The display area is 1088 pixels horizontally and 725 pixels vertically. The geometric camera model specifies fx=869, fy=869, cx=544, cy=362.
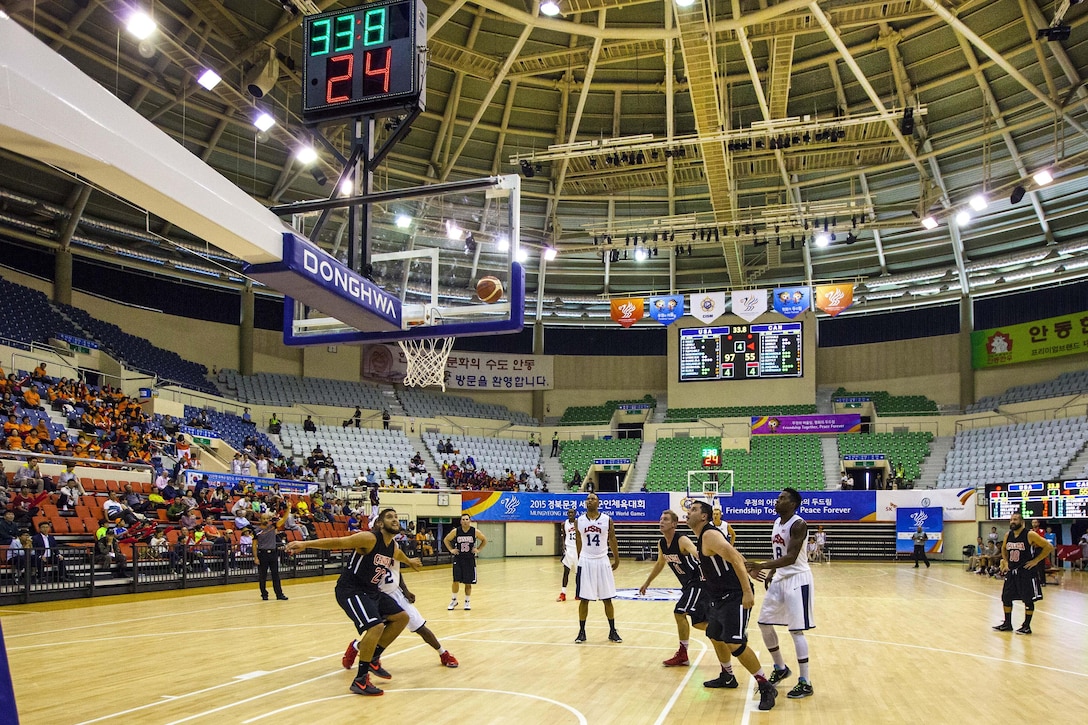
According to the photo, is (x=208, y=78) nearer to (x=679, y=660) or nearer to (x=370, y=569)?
(x=370, y=569)

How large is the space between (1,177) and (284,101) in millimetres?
9407

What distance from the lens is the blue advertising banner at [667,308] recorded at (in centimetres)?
3278

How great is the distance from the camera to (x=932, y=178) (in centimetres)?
3306

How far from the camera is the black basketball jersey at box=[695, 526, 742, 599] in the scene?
8.20 metres

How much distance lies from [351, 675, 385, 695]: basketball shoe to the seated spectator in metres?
10.7

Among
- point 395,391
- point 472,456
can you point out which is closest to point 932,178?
point 472,456

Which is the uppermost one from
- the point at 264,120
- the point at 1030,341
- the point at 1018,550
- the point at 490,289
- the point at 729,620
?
the point at 264,120

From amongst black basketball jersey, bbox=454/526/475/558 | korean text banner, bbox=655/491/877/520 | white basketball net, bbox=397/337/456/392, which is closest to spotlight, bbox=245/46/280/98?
white basketball net, bbox=397/337/456/392

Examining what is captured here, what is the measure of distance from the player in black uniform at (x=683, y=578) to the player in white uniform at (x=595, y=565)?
1.66m

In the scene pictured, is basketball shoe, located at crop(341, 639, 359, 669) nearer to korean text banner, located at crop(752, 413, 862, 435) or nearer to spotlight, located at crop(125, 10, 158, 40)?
spotlight, located at crop(125, 10, 158, 40)

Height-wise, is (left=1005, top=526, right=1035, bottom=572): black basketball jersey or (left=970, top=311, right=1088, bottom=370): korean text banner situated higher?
(left=970, top=311, right=1088, bottom=370): korean text banner

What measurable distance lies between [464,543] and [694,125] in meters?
21.5

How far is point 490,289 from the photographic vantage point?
376 inches

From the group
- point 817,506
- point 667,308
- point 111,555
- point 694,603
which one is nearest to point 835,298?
point 667,308
